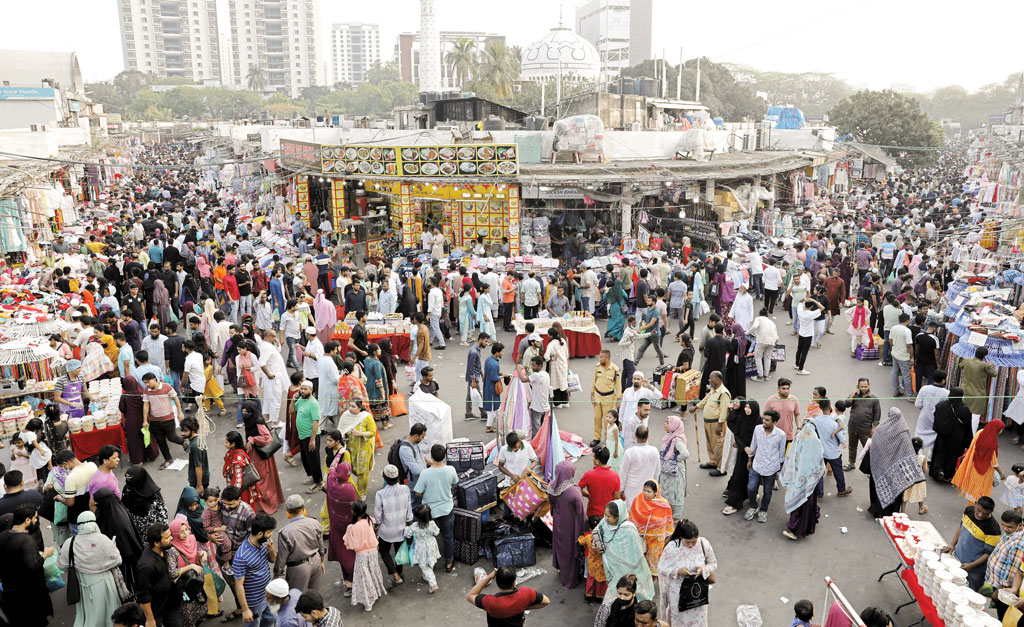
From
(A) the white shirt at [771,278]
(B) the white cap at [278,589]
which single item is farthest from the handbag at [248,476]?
(A) the white shirt at [771,278]

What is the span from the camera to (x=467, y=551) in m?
6.78

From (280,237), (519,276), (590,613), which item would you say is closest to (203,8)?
(280,237)

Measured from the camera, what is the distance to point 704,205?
77.0 ft

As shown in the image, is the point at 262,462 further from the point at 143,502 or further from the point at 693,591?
the point at 693,591

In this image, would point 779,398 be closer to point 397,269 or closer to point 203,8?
point 397,269

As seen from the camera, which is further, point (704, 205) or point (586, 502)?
point (704, 205)

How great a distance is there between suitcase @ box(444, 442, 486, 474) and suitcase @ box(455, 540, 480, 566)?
0.78 m

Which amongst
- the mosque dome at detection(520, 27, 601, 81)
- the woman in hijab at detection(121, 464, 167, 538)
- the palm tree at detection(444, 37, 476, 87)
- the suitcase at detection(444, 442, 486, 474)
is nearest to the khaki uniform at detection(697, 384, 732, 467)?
the suitcase at detection(444, 442, 486, 474)

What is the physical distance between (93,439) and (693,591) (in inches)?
277

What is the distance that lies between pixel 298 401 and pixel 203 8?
154m

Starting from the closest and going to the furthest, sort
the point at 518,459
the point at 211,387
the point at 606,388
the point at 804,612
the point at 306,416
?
the point at 804,612 → the point at 518,459 → the point at 306,416 → the point at 606,388 → the point at 211,387

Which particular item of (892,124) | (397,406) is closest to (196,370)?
(397,406)

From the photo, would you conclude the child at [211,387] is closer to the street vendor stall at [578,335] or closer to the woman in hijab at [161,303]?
the woman in hijab at [161,303]

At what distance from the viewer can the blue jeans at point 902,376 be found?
10.5 meters
